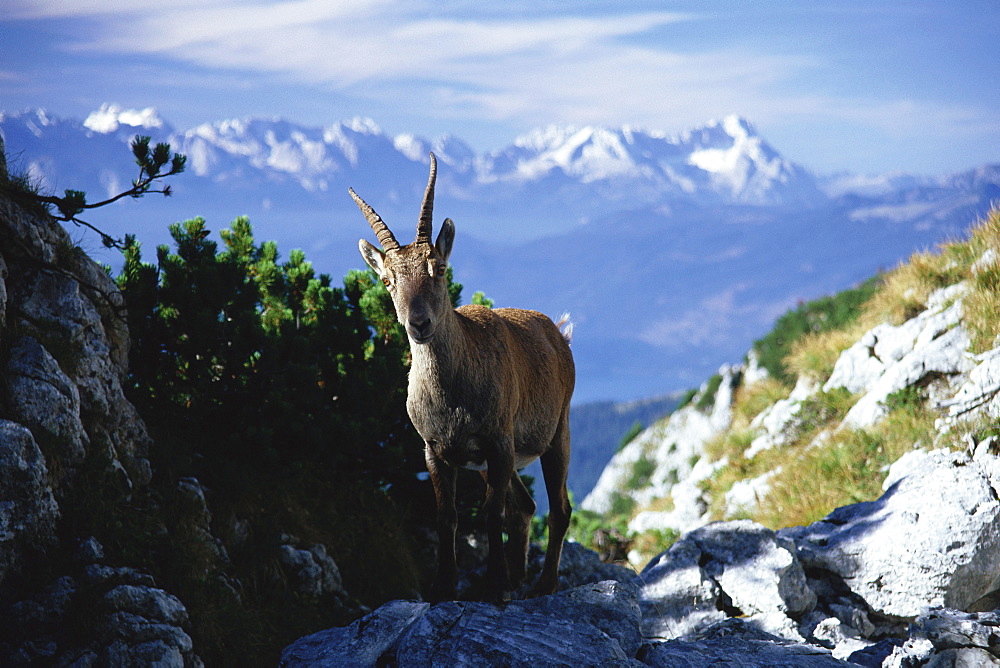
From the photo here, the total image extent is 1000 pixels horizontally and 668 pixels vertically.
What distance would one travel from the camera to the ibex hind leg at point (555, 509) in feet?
28.1

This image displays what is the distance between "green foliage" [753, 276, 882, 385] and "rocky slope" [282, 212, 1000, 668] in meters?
25.7

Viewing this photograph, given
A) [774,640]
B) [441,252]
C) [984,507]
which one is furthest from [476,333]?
[984,507]

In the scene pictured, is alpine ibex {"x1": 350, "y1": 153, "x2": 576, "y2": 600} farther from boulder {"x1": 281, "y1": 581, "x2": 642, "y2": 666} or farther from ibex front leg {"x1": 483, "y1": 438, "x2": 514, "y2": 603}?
boulder {"x1": 281, "y1": 581, "x2": 642, "y2": 666}

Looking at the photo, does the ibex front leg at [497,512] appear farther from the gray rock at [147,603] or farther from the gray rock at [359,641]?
the gray rock at [147,603]

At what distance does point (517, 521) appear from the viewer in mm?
8625

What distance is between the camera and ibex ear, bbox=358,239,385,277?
6742 millimetres

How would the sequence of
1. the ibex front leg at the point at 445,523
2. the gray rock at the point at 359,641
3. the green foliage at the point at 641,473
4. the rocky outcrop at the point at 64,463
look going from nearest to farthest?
the rocky outcrop at the point at 64,463 → the gray rock at the point at 359,641 → the ibex front leg at the point at 445,523 → the green foliage at the point at 641,473

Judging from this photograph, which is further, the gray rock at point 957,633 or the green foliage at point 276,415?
the green foliage at point 276,415

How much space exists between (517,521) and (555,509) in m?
0.45

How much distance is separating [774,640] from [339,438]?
5979mm

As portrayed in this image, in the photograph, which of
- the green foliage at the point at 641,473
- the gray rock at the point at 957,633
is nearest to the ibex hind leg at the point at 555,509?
the gray rock at the point at 957,633

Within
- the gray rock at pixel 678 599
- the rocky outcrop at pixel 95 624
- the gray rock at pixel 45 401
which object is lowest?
the gray rock at pixel 678 599

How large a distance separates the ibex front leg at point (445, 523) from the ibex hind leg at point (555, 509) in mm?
1649

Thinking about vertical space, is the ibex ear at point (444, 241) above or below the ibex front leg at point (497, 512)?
above
